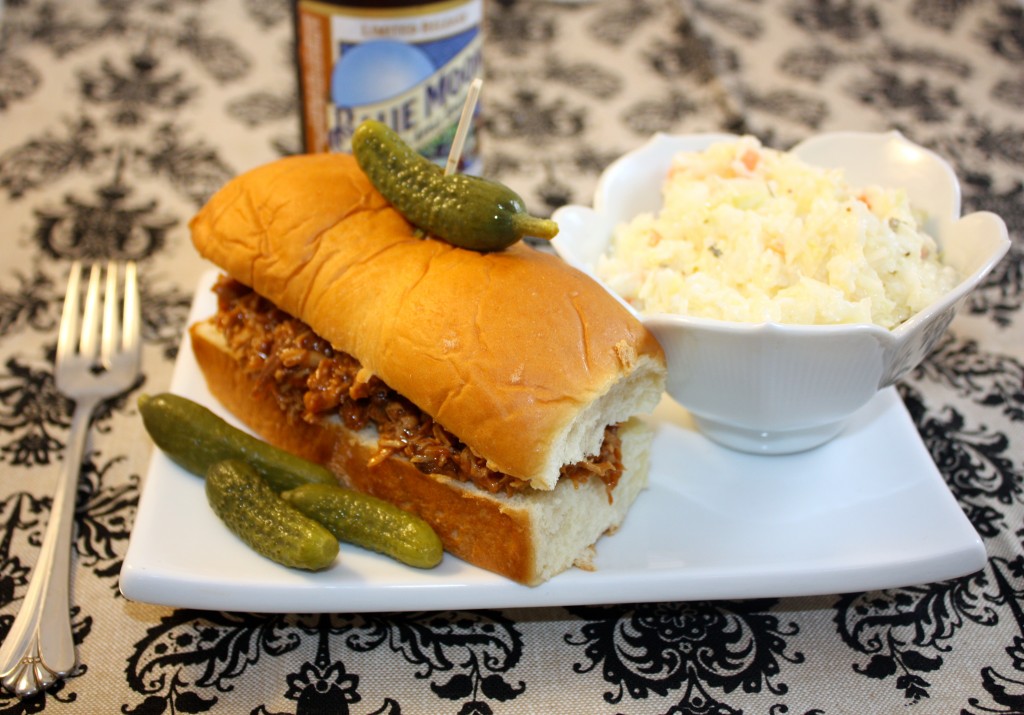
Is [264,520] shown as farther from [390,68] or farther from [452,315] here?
[390,68]

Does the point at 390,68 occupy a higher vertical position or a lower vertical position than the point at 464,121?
lower

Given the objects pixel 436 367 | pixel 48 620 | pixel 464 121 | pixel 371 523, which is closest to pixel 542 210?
pixel 464 121

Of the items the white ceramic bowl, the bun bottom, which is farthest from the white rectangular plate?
the white ceramic bowl

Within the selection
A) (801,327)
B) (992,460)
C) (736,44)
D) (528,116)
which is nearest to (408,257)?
(801,327)

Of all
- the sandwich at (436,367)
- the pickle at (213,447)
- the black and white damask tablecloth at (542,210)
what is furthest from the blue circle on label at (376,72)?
the pickle at (213,447)

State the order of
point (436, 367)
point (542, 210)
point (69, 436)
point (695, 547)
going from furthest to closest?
1. point (542, 210)
2. point (69, 436)
3. point (695, 547)
4. point (436, 367)

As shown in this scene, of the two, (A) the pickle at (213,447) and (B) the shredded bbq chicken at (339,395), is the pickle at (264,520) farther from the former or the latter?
(B) the shredded bbq chicken at (339,395)

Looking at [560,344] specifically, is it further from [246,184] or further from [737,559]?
[246,184]

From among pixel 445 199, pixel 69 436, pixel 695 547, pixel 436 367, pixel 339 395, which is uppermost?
pixel 445 199
